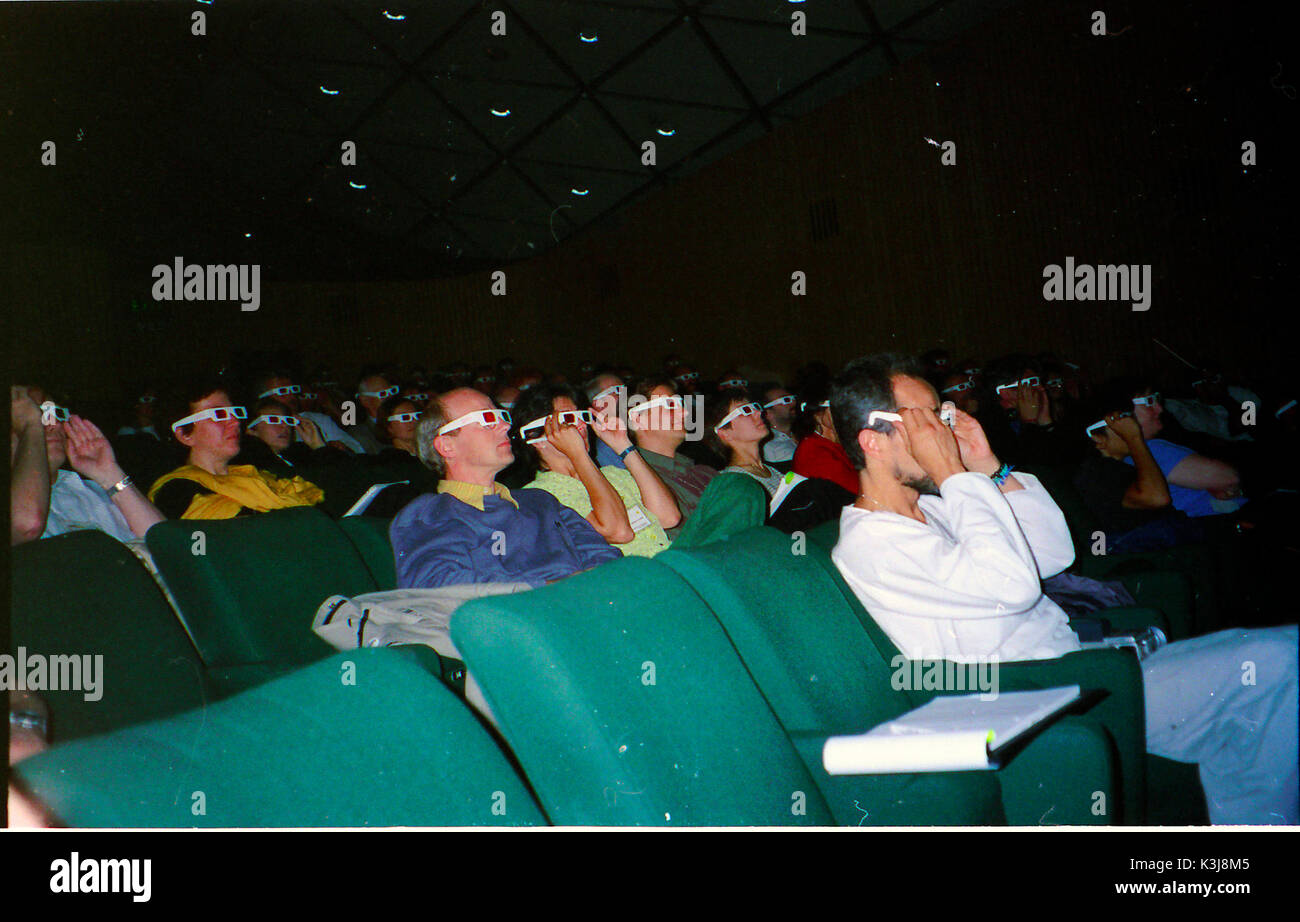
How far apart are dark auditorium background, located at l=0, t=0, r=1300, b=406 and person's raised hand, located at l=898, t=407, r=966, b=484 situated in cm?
169

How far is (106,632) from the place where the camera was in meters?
1.56

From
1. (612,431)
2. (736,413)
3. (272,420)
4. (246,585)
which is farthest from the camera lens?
(272,420)

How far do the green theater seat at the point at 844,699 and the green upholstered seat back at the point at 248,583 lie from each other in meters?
1.04

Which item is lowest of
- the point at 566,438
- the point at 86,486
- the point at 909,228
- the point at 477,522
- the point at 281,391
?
the point at 477,522

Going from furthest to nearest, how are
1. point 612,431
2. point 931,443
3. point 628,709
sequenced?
point 612,431 → point 931,443 → point 628,709

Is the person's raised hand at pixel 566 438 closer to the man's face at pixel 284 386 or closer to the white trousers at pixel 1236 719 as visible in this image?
the white trousers at pixel 1236 719

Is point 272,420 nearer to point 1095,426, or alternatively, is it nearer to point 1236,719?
point 1095,426

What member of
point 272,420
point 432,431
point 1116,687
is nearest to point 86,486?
point 432,431

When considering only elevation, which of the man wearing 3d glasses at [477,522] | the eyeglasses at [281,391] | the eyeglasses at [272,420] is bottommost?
the man wearing 3d glasses at [477,522]

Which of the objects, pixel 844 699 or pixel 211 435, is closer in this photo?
pixel 844 699

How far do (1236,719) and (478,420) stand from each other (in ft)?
6.06

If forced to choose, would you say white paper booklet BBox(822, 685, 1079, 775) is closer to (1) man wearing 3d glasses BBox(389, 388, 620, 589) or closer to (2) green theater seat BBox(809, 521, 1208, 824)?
(2) green theater seat BBox(809, 521, 1208, 824)

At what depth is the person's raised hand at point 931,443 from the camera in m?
1.76

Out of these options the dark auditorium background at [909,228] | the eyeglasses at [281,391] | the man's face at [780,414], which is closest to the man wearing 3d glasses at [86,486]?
the dark auditorium background at [909,228]
